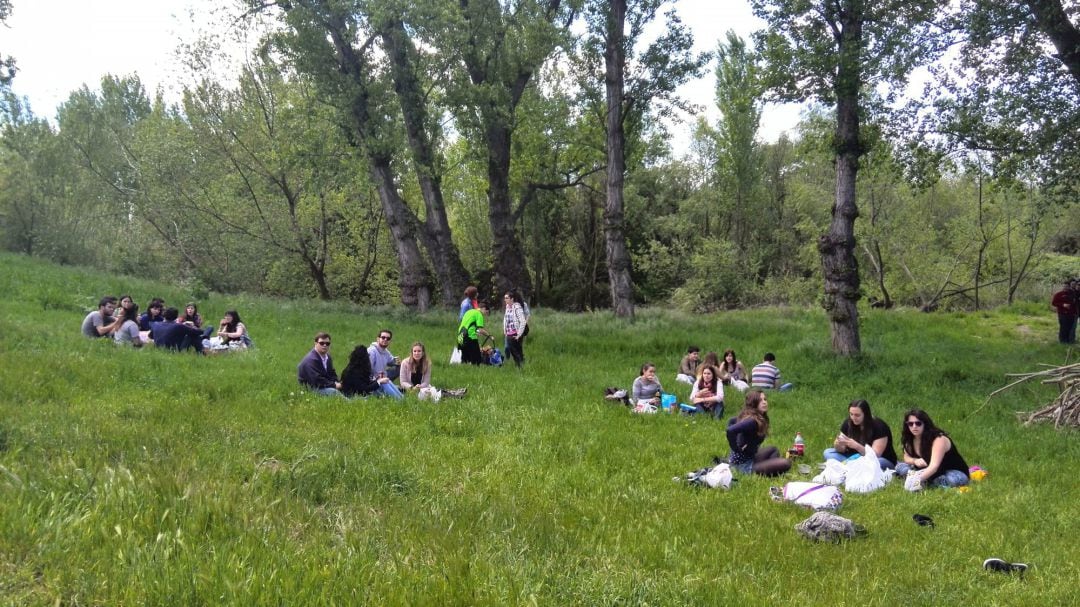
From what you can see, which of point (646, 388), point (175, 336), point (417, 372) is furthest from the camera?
point (175, 336)

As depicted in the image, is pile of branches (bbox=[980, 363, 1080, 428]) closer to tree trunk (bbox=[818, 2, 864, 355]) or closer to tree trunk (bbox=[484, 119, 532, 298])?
tree trunk (bbox=[818, 2, 864, 355])

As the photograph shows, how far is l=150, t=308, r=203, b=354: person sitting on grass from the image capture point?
12875 mm

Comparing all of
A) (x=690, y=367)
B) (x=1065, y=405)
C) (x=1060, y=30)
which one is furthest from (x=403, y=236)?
(x=1060, y=30)

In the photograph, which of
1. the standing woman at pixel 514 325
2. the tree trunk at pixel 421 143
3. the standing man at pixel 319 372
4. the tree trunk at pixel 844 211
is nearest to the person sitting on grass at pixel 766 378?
the tree trunk at pixel 844 211

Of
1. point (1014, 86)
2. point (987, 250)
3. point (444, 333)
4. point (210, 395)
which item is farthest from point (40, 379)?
point (987, 250)

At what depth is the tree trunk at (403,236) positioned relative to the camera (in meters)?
20.9

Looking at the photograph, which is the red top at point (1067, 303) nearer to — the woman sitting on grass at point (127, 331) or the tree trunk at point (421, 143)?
the tree trunk at point (421, 143)

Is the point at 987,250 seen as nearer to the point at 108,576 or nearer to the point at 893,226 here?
the point at 893,226

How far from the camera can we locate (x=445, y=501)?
563 cm

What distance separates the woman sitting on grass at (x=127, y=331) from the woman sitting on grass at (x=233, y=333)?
1499 mm

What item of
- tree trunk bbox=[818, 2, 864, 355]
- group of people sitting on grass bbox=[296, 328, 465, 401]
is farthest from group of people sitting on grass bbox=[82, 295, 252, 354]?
tree trunk bbox=[818, 2, 864, 355]

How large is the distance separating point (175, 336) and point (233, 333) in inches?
61.9

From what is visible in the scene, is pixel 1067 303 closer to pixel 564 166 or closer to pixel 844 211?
pixel 844 211

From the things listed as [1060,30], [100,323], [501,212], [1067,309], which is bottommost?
[1067,309]
